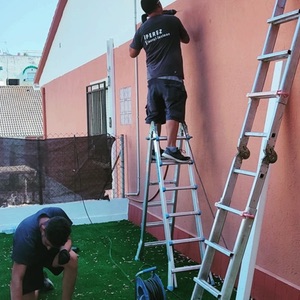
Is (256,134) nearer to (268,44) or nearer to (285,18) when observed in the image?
(268,44)

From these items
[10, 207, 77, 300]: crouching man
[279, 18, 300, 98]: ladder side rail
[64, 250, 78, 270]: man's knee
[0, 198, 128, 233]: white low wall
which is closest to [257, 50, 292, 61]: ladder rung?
[279, 18, 300, 98]: ladder side rail

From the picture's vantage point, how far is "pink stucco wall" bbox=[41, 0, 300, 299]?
2811 millimetres

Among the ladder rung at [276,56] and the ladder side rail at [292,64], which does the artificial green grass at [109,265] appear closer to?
the ladder side rail at [292,64]

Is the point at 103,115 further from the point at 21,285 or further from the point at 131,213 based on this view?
the point at 21,285

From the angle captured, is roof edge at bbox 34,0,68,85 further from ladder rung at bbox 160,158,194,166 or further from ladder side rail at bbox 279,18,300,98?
ladder side rail at bbox 279,18,300,98

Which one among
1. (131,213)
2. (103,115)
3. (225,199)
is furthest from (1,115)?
(225,199)

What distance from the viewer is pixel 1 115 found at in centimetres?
1908

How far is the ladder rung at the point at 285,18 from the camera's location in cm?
254

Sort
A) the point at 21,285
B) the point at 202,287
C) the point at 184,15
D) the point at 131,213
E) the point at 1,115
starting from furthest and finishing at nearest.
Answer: the point at 1,115
the point at 131,213
the point at 184,15
the point at 202,287
the point at 21,285

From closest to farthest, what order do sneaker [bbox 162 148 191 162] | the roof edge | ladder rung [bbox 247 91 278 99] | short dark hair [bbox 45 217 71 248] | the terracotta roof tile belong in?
1. short dark hair [bbox 45 217 71 248]
2. ladder rung [bbox 247 91 278 99]
3. sneaker [bbox 162 148 191 162]
4. the roof edge
5. the terracotta roof tile

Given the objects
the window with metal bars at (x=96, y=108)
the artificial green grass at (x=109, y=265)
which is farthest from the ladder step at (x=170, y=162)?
the window with metal bars at (x=96, y=108)

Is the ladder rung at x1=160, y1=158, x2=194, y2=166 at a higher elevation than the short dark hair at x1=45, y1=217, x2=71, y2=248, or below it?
higher

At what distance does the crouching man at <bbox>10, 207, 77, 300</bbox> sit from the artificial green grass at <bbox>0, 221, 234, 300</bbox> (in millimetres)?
536

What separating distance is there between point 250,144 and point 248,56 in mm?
691
